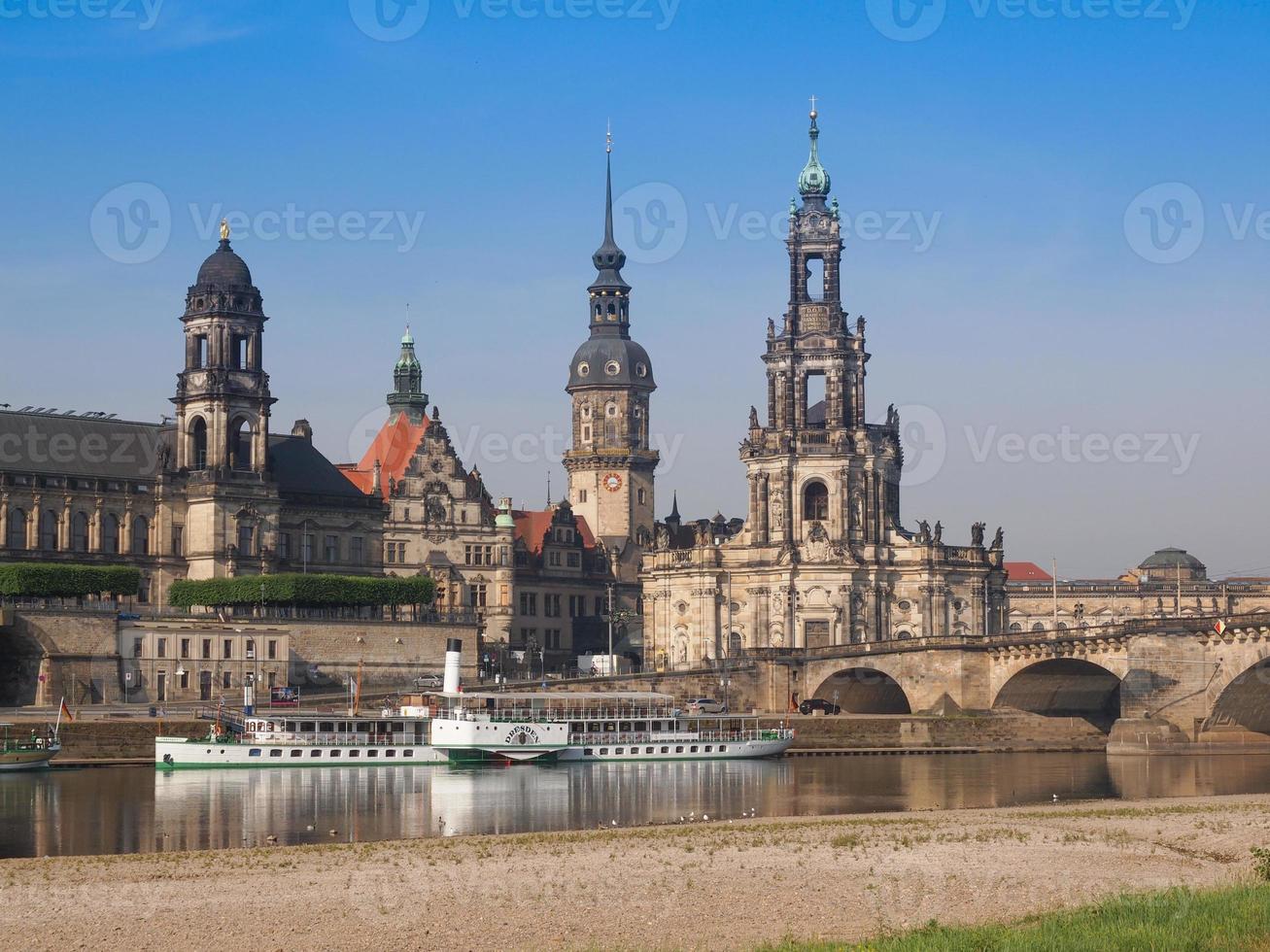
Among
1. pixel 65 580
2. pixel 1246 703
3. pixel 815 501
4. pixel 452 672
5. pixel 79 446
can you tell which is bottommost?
pixel 1246 703

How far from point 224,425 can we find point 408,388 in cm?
4105

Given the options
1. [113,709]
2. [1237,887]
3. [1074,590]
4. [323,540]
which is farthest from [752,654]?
[1237,887]

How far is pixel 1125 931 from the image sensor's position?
120 feet

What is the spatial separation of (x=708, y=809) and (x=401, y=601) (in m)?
46.1

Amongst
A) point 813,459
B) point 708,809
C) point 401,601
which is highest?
point 813,459

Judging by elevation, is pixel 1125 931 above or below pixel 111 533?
below

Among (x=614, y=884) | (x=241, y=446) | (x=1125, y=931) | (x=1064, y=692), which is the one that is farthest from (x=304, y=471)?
(x=1125, y=931)

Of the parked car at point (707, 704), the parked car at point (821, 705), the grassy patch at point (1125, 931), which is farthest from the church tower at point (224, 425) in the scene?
the grassy patch at point (1125, 931)

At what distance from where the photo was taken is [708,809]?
231ft

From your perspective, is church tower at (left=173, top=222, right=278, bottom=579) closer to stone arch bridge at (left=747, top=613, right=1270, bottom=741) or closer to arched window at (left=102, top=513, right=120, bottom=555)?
arched window at (left=102, top=513, right=120, bottom=555)

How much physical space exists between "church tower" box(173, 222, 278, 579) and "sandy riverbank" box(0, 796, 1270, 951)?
57.7 meters

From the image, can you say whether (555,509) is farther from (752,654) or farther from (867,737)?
(867,737)

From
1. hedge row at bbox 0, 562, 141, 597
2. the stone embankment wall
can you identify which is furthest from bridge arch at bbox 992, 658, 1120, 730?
hedge row at bbox 0, 562, 141, 597

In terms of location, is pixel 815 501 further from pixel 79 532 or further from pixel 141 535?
pixel 79 532
